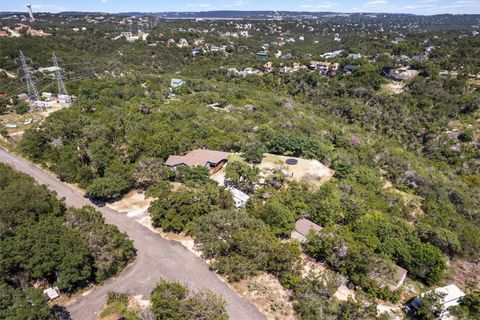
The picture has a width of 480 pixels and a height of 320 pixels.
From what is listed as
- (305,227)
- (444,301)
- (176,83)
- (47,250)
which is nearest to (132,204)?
(47,250)

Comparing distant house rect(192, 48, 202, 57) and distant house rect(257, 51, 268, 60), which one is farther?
distant house rect(257, 51, 268, 60)

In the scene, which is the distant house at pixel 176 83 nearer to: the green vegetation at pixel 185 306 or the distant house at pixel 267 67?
the distant house at pixel 267 67

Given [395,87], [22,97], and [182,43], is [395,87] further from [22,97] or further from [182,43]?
[22,97]

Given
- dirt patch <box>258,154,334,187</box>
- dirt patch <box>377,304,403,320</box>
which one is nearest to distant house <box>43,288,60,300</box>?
dirt patch <box>377,304,403,320</box>

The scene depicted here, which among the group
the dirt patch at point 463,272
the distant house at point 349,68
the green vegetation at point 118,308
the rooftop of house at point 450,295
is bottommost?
the dirt patch at point 463,272

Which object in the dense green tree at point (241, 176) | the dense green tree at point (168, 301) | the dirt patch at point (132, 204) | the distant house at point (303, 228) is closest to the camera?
the dense green tree at point (168, 301)

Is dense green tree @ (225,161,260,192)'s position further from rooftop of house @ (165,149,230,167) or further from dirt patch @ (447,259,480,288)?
dirt patch @ (447,259,480,288)

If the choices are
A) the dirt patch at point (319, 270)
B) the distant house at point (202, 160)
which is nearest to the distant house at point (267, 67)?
the distant house at point (202, 160)

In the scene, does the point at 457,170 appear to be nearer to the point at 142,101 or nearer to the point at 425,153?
the point at 425,153
